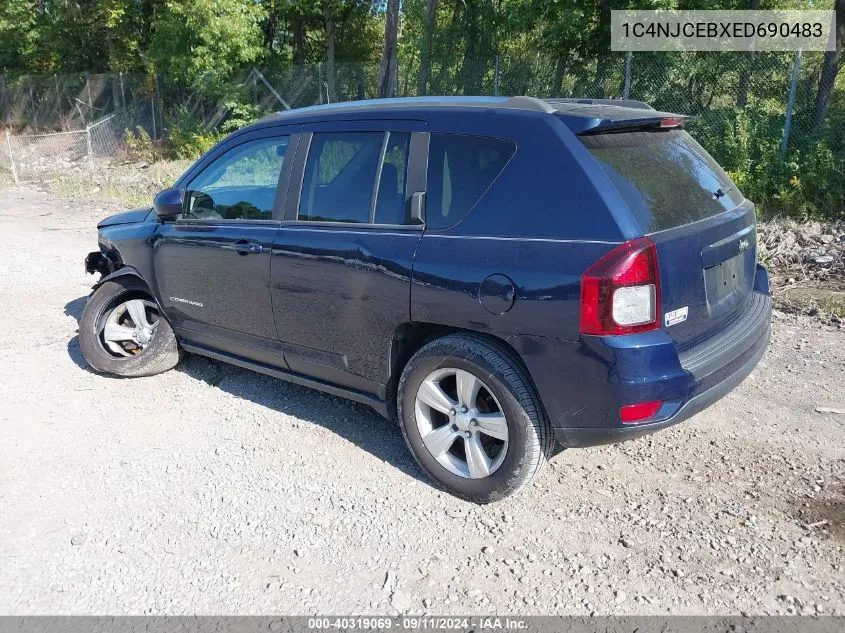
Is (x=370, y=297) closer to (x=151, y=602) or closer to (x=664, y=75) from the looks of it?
(x=151, y=602)

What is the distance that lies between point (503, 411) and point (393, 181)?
1.34 metres

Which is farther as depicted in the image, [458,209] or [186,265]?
[186,265]

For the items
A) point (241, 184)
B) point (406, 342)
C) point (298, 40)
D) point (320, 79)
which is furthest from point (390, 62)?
point (406, 342)

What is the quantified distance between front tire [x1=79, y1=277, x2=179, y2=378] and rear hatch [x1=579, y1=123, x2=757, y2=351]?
11.2 ft

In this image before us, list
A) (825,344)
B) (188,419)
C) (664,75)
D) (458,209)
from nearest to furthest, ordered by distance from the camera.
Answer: (458,209), (188,419), (825,344), (664,75)

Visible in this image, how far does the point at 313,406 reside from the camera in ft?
15.1

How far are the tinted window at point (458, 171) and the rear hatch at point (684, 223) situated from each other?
1.39 feet

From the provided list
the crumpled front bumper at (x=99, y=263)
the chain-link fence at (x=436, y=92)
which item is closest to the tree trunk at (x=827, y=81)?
the chain-link fence at (x=436, y=92)

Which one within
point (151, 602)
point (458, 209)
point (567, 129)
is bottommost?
point (151, 602)

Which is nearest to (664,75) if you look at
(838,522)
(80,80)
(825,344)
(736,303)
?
(825,344)

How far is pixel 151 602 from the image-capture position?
9.35 feet

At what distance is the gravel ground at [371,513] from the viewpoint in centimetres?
286

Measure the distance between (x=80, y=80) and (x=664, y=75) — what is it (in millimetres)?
21704

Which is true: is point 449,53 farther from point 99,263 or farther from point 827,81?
point 99,263
